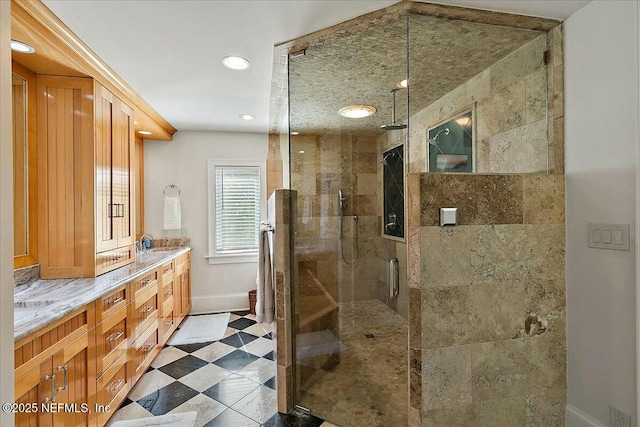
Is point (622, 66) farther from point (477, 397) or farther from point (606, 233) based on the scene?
point (477, 397)

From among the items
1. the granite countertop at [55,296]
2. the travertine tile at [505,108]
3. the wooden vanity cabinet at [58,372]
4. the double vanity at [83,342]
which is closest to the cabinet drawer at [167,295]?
the double vanity at [83,342]

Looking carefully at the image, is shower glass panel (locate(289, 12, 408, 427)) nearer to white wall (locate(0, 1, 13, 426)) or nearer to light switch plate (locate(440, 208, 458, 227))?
light switch plate (locate(440, 208, 458, 227))

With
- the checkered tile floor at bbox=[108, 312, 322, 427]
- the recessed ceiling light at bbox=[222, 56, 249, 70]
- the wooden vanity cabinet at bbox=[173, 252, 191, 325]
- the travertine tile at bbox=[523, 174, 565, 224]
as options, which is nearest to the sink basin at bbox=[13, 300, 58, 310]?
the checkered tile floor at bbox=[108, 312, 322, 427]

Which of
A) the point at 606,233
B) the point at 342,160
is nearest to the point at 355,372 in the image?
the point at 342,160

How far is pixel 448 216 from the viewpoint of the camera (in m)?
1.54

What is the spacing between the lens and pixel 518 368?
5.39 feet

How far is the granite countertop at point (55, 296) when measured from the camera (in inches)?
51.0

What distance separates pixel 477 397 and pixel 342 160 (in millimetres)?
1704

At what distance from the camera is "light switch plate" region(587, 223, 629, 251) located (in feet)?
4.82

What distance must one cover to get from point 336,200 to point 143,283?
1712mm

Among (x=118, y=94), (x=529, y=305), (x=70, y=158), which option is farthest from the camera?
(x=118, y=94)

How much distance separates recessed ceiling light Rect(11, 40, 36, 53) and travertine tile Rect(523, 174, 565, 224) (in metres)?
2.92

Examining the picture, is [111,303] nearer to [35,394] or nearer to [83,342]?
[83,342]

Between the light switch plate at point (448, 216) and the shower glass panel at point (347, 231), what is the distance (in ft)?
1.47
